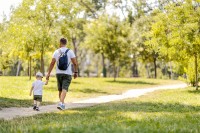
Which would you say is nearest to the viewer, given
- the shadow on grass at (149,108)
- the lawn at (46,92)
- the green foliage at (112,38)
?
the shadow on grass at (149,108)

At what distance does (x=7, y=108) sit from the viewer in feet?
49.2

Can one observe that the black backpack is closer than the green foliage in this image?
Yes

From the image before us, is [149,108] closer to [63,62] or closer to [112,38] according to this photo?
[63,62]

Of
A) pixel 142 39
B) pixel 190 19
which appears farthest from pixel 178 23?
pixel 142 39

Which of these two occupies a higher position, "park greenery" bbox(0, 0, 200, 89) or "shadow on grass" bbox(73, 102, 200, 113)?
"park greenery" bbox(0, 0, 200, 89)

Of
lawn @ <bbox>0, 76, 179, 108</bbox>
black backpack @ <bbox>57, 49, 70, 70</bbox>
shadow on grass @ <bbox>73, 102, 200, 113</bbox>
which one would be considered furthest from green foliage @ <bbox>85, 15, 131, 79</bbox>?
black backpack @ <bbox>57, 49, 70, 70</bbox>

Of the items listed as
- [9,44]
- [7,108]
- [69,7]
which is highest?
[69,7]

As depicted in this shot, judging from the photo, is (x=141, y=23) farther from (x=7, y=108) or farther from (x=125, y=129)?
(x=125, y=129)

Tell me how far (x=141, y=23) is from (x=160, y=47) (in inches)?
1240

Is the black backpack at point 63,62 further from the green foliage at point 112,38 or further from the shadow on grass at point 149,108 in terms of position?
the green foliage at point 112,38

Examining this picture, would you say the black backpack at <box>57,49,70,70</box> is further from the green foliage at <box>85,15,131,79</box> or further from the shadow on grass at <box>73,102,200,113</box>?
the green foliage at <box>85,15,131,79</box>

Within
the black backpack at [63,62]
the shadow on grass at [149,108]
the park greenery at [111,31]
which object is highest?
the park greenery at [111,31]

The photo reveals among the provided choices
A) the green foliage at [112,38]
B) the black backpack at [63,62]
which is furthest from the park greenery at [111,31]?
the black backpack at [63,62]

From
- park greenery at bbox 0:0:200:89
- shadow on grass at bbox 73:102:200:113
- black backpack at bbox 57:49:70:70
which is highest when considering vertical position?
park greenery at bbox 0:0:200:89
